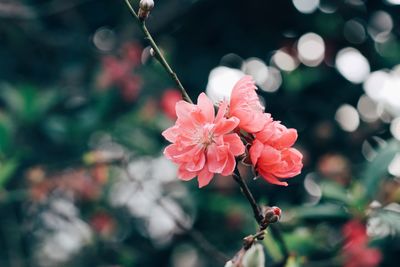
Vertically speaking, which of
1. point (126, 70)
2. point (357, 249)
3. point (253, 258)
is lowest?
point (357, 249)

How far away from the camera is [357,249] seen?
1752 mm

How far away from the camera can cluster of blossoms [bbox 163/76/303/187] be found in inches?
32.6

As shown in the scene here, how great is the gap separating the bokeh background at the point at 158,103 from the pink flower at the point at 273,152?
4.21 ft

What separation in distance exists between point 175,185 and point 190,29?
70cm

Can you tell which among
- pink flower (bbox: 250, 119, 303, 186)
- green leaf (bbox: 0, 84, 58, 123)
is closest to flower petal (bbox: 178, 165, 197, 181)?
pink flower (bbox: 250, 119, 303, 186)

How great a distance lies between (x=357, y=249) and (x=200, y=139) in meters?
1.07

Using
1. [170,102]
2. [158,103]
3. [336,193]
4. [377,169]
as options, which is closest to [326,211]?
[336,193]

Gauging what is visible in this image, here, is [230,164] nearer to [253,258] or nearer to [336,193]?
[253,258]

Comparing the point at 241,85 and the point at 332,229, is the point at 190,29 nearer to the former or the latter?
the point at 332,229

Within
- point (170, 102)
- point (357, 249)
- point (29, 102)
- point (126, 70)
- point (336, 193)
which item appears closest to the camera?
point (336, 193)

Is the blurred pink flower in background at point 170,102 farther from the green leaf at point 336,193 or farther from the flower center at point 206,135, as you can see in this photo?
the flower center at point 206,135

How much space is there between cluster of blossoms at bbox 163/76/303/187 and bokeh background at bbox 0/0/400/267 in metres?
1.28

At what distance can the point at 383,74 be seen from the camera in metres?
2.40

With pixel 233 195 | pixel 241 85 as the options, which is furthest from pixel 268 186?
pixel 241 85
